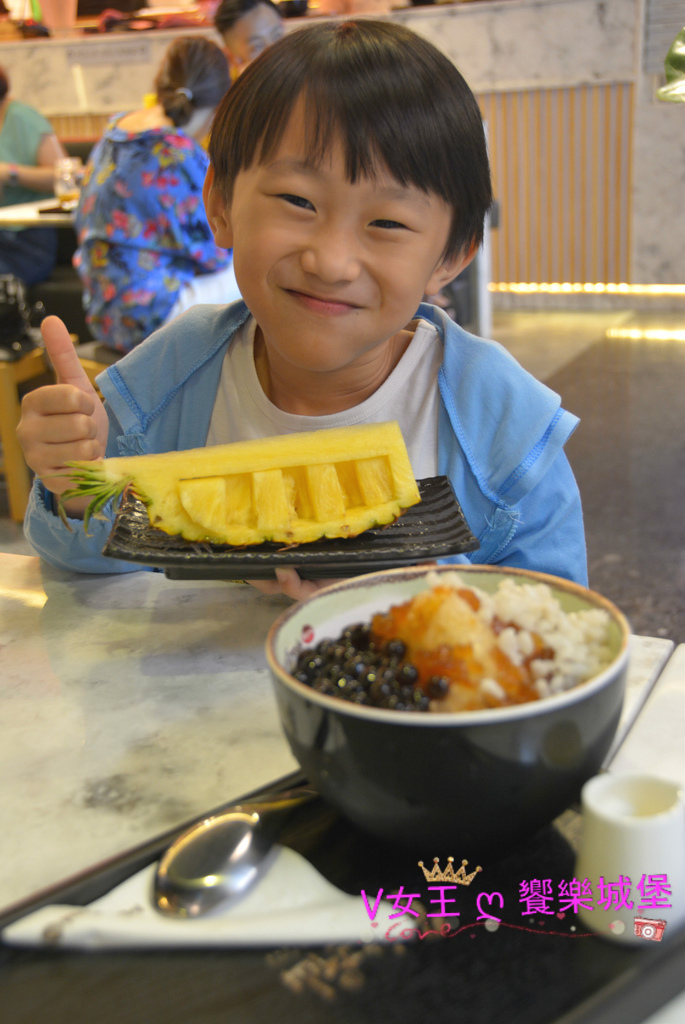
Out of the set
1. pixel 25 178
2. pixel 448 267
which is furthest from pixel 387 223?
pixel 25 178

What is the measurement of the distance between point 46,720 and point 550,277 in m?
5.34

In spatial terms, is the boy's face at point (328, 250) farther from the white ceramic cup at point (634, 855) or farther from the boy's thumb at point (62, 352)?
the white ceramic cup at point (634, 855)

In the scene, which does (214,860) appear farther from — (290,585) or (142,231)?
(142,231)

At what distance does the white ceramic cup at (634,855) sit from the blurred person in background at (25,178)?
4.07 metres

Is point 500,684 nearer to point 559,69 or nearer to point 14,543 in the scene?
point 14,543

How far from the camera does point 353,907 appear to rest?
1.34 ft

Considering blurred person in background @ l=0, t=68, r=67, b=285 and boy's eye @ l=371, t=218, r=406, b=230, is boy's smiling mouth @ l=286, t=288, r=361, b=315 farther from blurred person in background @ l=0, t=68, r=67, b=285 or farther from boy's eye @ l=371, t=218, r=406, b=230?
blurred person in background @ l=0, t=68, r=67, b=285

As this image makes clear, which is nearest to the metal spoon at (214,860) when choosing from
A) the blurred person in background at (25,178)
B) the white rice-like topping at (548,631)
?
the white rice-like topping at (548,631)

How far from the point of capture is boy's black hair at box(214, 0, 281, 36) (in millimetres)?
3236

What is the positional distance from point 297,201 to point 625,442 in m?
2.67

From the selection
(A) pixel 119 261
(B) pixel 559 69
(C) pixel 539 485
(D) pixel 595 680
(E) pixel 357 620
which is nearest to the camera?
(D) pixel 595 680

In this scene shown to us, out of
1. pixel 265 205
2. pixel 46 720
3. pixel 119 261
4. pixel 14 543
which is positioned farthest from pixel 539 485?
pixel 14 543

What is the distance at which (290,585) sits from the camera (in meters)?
0.72

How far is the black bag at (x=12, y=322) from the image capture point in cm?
292
